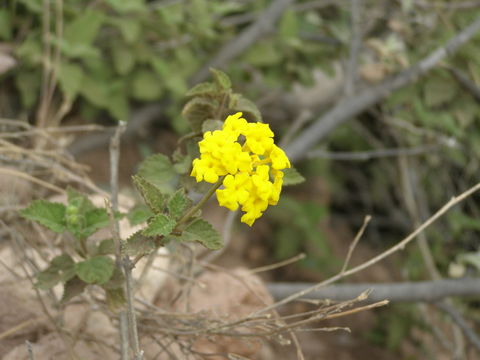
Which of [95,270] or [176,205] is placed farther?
[95,270]

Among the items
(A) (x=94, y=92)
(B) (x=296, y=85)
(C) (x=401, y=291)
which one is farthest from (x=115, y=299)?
(B) (x=296, y=85)

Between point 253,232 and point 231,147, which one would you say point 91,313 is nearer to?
point 231,147

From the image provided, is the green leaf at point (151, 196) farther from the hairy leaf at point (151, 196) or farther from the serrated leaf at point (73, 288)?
the serrated leaf at point (73, 288)

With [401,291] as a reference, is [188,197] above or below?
above

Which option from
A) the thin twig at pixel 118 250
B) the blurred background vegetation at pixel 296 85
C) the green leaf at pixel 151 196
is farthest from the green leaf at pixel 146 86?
the green leaf at pixel 151 196

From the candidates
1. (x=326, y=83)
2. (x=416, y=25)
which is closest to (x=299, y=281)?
(x=326, y=83)

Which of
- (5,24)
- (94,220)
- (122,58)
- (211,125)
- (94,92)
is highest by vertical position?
(5,24)

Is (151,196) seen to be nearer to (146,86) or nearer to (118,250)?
(118,250)
